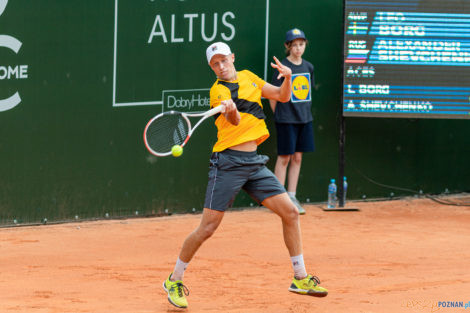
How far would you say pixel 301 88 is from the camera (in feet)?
35.0

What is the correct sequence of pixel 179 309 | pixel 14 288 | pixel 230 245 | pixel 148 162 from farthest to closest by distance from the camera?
1. pixel 148 162
2. pixel 230 245
3. pixel 14 288
4. pixel 179 309

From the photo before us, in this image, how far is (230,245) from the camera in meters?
8.80

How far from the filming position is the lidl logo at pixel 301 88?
10594mm

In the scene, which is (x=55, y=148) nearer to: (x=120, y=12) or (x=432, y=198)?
(x=120, y=12)

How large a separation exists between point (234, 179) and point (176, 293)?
3.15ft

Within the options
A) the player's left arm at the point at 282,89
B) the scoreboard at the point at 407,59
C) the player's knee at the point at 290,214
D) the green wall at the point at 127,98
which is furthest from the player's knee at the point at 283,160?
the player's knee at the point at 290,214

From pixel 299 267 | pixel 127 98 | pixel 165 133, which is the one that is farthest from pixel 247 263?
pixel 127 98

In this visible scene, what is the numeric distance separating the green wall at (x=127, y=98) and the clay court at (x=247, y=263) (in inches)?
15.9

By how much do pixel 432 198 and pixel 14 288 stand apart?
655 centimetres

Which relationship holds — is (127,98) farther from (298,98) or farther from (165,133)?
(165,133)

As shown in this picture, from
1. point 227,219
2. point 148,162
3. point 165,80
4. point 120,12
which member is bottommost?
point 227,219

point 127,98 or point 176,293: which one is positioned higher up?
point 127,98

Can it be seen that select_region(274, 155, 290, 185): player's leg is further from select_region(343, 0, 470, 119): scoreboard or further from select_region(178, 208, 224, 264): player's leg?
select_region(178, 208, 224, 264): player's leg

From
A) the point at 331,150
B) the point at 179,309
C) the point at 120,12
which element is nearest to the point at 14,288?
the point at 179,309
